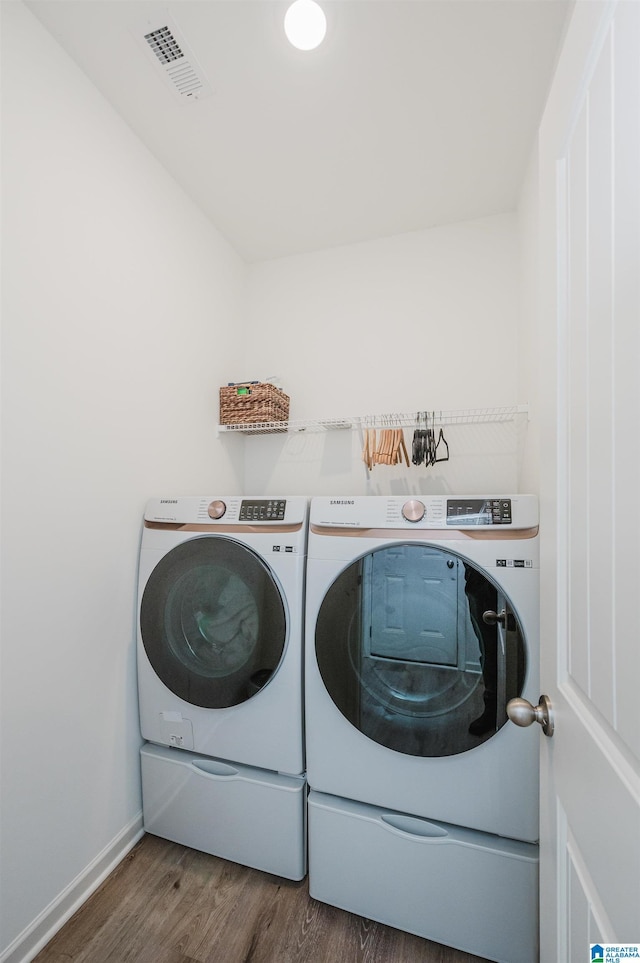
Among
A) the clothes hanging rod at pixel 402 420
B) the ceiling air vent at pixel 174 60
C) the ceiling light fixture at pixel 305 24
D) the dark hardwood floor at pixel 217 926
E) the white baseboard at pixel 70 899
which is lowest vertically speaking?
the dark hardwood floor at pixel 217 926

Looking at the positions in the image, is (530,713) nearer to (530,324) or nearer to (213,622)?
(213,622)

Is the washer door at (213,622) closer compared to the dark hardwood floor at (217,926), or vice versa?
the dark hardwood floor at (217,926)

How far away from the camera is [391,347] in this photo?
2.24 m

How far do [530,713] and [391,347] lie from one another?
6.18 ft

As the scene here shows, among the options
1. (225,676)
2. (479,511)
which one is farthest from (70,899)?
(479,511)

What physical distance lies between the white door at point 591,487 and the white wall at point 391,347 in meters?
1.32

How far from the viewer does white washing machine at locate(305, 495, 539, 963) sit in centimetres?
112

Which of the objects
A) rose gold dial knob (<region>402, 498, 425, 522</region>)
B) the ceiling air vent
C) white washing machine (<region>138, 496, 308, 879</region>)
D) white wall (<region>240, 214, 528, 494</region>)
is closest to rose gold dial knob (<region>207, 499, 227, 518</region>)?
white washing machine (<region>138, 496, 308, 879</region>)

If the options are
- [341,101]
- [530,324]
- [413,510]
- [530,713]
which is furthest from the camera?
[530,324]

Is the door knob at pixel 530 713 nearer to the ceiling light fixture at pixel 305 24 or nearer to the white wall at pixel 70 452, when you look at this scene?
the white wall at pixel 70 452

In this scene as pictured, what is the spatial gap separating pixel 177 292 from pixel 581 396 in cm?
179

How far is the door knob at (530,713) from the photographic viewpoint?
2.37 feet

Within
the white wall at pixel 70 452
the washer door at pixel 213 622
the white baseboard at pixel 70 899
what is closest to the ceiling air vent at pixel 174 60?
the white wall at pixel 70 452

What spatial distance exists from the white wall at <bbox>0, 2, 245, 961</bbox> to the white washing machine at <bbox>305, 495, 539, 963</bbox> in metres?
0.72
